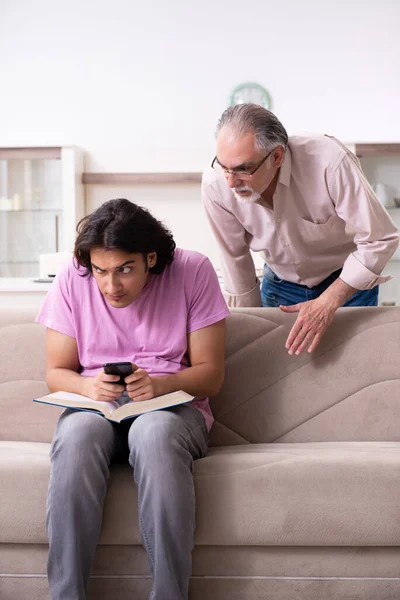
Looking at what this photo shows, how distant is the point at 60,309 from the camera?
2.06m

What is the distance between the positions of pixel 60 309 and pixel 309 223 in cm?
80

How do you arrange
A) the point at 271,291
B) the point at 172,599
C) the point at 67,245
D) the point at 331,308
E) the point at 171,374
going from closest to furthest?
the point at 172,599, the point at 171,374, the point at 331,308, the point at 271,291, the point at 67,245

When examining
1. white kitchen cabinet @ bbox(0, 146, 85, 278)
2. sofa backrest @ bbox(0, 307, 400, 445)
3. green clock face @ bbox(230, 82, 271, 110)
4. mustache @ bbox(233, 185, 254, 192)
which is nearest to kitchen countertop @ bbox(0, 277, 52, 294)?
white kitchen cabinet @ bbox(0, 146, 85, 278)

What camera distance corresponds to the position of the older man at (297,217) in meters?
2.13

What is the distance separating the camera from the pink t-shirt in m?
2.03

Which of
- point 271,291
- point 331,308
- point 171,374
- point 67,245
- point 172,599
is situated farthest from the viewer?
point 67,245

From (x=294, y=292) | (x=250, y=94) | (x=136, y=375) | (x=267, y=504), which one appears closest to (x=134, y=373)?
(x=136, y=375)

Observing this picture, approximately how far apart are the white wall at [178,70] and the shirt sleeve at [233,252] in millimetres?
2980

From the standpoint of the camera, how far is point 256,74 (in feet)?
17.6

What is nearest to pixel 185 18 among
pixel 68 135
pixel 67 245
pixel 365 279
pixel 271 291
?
pixel 68 135

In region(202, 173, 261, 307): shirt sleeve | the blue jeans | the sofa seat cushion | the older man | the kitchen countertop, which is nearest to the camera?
the sofa seat cushion

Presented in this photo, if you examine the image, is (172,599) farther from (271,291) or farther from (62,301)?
(271,291)

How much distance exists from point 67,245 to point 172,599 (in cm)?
387

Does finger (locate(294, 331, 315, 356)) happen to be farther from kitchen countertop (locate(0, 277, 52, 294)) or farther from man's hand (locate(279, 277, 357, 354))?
kitchen countertop (locate(0, 277, 52, 294))
